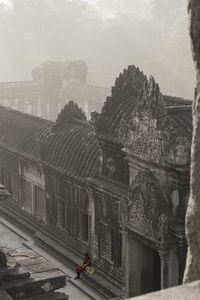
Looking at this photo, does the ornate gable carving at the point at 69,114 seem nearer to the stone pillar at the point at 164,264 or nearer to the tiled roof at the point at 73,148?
the tiled roof at the point at 73,148

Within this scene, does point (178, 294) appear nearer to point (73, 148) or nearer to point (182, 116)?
point (182, 116)

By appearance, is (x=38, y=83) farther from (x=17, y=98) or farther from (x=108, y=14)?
(x=108, y=14)

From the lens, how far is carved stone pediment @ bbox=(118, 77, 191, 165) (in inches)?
512

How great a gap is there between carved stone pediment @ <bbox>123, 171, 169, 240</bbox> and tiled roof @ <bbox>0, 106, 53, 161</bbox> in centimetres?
746

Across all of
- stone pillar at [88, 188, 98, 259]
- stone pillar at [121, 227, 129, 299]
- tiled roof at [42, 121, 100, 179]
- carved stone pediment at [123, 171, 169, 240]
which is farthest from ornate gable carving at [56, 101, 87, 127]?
carved stone pediment at [123, 171, 169, 240]

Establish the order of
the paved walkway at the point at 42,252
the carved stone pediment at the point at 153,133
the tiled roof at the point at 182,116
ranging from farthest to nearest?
the paved walkway at the point at 42,252 → the tiled roof at the point at 182,116 → the carved stone pediment at the point at 153,133

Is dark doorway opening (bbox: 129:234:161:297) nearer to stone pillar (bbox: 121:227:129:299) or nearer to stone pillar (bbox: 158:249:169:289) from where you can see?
stone pillar (bbox: 121:227:129:299)

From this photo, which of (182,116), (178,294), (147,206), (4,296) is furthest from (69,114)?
(178,294)

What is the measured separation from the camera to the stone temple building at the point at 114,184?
1344 cm

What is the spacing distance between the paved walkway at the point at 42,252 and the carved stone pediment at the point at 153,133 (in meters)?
4.37

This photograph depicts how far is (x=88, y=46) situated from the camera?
69812 mm

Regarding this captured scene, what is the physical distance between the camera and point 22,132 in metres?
23.3

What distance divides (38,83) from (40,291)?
42.1 metres

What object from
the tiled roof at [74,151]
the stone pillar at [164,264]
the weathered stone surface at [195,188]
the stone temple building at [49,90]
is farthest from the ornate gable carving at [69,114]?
the stone temple building at [49,90]
